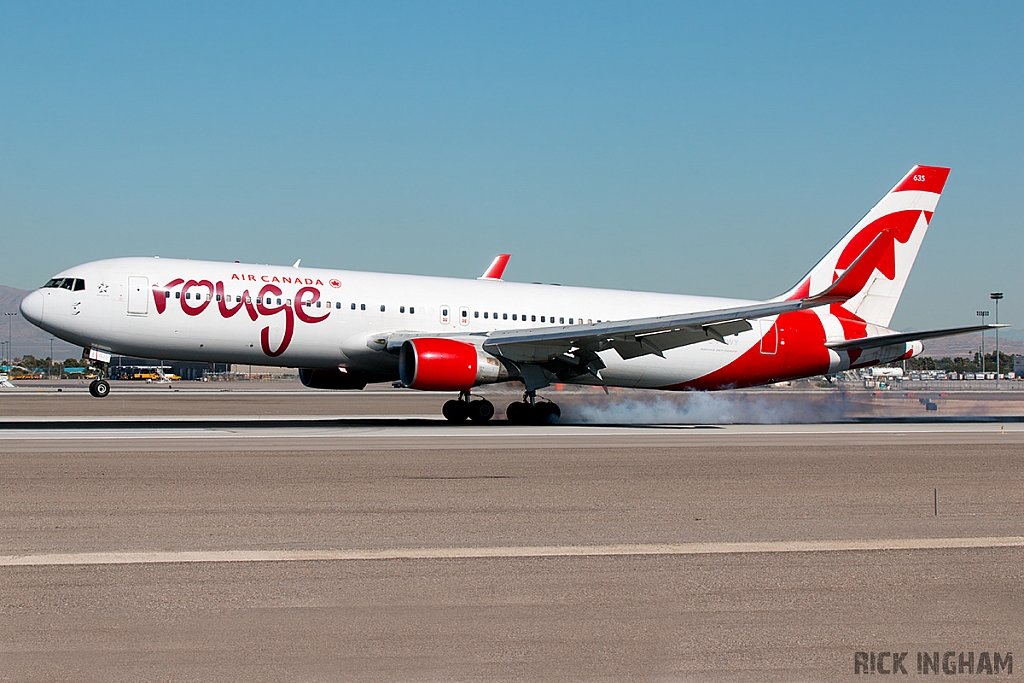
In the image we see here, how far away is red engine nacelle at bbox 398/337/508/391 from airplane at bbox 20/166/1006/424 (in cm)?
4

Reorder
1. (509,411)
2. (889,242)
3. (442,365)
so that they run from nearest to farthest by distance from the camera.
→ (442,365), (509,411), (889,242)

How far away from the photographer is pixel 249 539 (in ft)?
30.8

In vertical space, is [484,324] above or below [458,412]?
above

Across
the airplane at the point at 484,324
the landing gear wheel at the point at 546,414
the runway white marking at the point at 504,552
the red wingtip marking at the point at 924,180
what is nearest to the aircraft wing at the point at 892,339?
the airplane at the point at 484,324

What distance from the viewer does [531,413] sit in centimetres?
2956

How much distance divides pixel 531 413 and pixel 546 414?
0.55 metres

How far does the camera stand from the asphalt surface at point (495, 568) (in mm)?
5816

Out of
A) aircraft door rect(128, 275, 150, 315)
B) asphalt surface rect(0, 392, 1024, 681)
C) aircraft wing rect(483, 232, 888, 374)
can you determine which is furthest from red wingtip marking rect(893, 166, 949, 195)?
aircraft door rect(128, 275, 150, 315)

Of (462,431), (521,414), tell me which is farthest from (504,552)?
(521,414)

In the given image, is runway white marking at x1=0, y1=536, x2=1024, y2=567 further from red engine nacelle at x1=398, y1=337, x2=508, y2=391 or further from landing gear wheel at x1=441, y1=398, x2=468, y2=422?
landing gear wheel at x1=441, y1=398, x2=468, y2=422

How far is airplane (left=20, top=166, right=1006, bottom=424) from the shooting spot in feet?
87.2

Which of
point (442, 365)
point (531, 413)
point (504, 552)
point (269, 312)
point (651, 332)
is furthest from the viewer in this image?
point (531, 413)

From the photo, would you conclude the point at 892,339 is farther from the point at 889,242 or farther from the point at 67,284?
the point at 67,284

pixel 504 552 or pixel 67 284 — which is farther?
pixel 67 284
